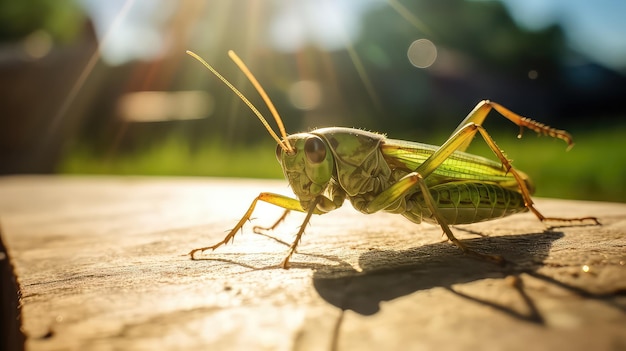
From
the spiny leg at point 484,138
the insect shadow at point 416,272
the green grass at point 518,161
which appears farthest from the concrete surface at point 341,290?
the green grass at point 518,161

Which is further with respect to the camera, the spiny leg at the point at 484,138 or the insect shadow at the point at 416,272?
the spiny leg at the point at 484,138

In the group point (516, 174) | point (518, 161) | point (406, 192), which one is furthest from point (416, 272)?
point (518, 161)

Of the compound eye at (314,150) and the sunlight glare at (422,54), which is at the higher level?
the sunlight glare at (422,54)

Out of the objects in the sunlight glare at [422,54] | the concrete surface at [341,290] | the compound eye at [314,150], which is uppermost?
the sunlight glare at [422,54]

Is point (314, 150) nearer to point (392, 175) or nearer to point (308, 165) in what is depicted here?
point (308, 165)

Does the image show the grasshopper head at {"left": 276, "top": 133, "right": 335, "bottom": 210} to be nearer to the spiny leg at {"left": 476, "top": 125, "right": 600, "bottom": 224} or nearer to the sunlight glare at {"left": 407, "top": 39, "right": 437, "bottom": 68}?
the spiny leg at {"left": 476, "top": 125, "right": 600, "bottom": 224}

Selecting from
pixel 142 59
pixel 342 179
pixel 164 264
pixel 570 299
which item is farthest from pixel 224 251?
A: pixel 142 59

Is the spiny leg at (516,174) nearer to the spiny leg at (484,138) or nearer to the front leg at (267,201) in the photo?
the spiny leg at (484,138)

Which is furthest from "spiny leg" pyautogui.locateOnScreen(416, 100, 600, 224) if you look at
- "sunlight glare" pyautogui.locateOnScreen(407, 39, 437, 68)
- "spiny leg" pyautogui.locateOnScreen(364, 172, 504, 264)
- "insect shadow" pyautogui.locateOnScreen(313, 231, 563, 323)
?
"sunlight glare" pyautogui.locateOnScreen(407, 39, 437, 68)
